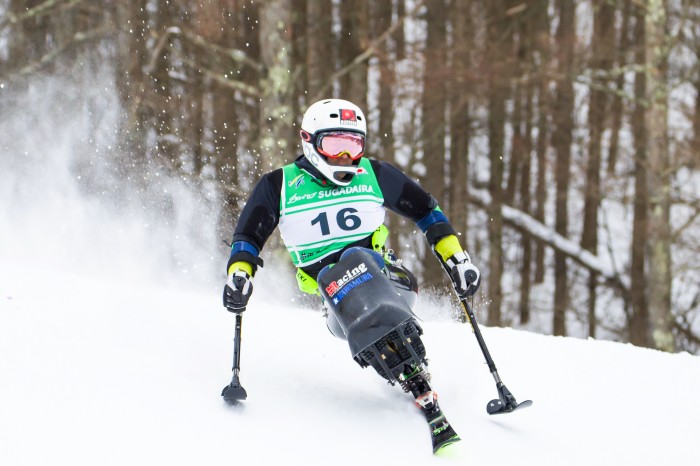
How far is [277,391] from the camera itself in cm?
475

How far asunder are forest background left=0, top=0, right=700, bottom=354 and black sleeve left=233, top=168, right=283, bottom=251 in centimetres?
688

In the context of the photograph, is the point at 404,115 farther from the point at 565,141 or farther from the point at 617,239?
the point at 617,239

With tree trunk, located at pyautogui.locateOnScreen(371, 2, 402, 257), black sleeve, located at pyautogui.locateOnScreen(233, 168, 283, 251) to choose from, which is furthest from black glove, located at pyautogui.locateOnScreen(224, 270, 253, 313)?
tree trunk, located at pyautogui.locateOnScreen(371, 2, 402, 257)

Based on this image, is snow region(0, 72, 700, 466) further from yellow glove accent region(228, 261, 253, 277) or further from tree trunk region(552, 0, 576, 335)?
tree trunk region(552, 0, 576, 335)

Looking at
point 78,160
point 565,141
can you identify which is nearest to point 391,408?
point 78,160

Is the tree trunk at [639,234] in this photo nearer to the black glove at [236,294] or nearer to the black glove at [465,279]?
the black glove at [465,279]

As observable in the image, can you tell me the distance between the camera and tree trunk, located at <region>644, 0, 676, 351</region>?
13.8m

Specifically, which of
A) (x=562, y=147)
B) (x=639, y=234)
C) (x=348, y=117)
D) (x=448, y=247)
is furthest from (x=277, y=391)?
(x=562, y=147)

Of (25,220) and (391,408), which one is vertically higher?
(25,220)

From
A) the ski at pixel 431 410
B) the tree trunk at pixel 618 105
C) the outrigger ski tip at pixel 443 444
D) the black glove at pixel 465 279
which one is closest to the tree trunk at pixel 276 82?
the black glove at pixel 465 279

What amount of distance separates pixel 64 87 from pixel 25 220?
5.76 meters

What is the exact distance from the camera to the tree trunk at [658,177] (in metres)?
13.8

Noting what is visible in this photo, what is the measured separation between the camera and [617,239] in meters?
21.5

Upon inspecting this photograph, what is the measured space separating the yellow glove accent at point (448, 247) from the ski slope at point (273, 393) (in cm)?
90
